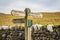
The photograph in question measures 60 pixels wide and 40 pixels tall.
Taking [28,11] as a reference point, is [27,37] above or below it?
below

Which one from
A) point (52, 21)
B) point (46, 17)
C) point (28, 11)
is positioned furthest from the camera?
point (46, 17)

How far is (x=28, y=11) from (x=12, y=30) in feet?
13.2

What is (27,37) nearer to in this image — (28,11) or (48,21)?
(28,11)

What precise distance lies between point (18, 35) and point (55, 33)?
2.03 m

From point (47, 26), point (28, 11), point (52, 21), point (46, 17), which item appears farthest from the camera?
point (46, 17)

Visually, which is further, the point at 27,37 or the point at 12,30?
the point at 12,30

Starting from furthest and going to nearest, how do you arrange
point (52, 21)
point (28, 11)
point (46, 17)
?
point (46, 17), point (52, 21), point (28, 11)

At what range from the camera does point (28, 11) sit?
11805mm

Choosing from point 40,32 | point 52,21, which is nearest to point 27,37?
point 40,32

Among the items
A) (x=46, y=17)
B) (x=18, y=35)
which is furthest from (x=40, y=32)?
(x=46, y=17)

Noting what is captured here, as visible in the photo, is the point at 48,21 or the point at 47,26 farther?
the point at 48,21

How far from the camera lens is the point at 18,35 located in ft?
50.6

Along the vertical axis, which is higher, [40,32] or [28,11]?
[28,11]

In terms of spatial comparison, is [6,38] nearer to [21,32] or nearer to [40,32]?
[21,32]
